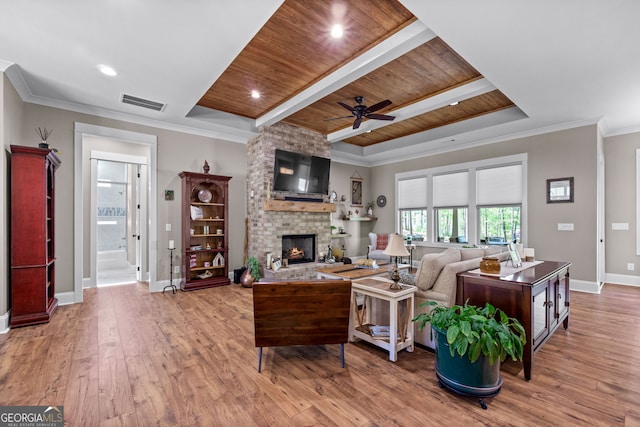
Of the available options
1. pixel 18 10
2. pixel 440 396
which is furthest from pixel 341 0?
pixel 440 396

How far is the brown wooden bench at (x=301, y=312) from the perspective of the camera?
7.29ft

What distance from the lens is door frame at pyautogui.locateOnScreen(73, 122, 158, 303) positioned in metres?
4.27

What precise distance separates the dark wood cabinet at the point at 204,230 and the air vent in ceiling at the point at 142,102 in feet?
3.65

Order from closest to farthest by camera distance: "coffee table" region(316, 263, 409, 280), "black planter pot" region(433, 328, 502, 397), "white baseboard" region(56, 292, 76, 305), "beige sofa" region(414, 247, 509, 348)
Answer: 1. "black planter pot" region(433, 328, 502, 397)
2. "beige sofa" region(414, 247, 509, 348)
3. "coffee table" region(316, 263, 409, 280)
4. "white baseboard" region(56, 292, 76, 305)

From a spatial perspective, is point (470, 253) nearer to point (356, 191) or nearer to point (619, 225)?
point (619, 225)

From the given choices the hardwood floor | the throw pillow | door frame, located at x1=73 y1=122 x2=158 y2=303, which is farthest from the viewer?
the throw pillow

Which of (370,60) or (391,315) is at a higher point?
(370,60)

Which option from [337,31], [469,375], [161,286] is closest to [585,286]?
[469,375]

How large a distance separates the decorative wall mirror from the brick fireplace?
4427 mm

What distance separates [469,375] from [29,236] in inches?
187

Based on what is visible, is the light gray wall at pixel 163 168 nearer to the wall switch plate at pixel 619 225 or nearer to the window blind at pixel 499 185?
the window blind at pixel 499 185

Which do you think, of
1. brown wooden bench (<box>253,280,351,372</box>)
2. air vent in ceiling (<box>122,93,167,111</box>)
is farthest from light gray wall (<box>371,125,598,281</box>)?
air vent in ceiling (<box>122,93,167,111</box>)

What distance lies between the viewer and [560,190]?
16.8 feet

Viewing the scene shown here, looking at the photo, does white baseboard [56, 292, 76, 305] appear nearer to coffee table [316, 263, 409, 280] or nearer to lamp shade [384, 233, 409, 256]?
coffee table [316, 263, 409, 280]
